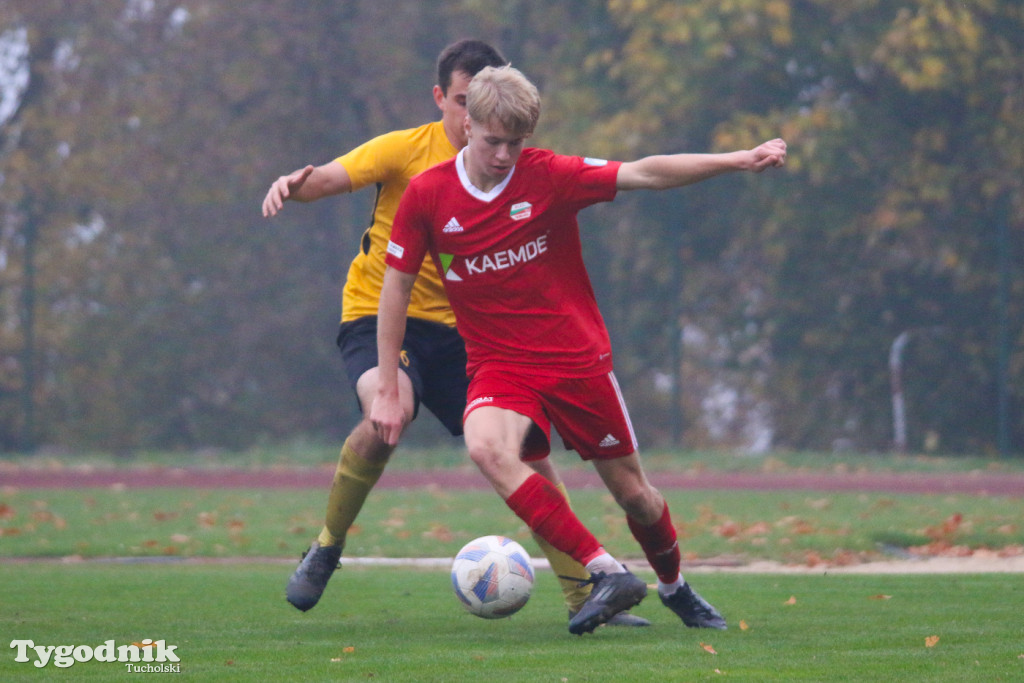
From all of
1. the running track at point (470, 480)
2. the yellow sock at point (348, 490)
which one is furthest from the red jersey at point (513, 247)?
the running track at point (470, 480)

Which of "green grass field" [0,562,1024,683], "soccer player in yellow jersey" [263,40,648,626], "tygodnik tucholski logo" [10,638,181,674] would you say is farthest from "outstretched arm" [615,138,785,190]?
"tygodnik tucholski logo" [10,638,181,674]

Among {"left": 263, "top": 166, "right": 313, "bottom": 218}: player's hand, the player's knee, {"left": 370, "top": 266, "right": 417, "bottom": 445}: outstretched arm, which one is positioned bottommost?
the player's knee

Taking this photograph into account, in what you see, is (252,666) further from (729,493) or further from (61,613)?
(729,493)

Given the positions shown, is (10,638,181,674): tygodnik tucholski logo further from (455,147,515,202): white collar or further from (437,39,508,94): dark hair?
(437,39,508,94): dark hair

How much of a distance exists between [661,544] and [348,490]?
1.30 m

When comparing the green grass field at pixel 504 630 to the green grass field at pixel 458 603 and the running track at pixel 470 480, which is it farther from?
the running track at pixel 470 480

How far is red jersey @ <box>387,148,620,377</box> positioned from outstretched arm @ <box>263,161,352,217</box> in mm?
458

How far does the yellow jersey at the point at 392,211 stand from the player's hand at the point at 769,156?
149 centimetres

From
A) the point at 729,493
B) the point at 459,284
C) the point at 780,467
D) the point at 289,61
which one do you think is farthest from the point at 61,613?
the point at 289,61

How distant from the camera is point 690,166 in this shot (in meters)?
4.59

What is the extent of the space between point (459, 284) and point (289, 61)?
1433 cm

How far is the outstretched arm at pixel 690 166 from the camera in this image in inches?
174

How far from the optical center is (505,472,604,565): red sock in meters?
4.59

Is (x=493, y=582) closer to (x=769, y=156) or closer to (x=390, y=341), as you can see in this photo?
(x=390, y=341)
